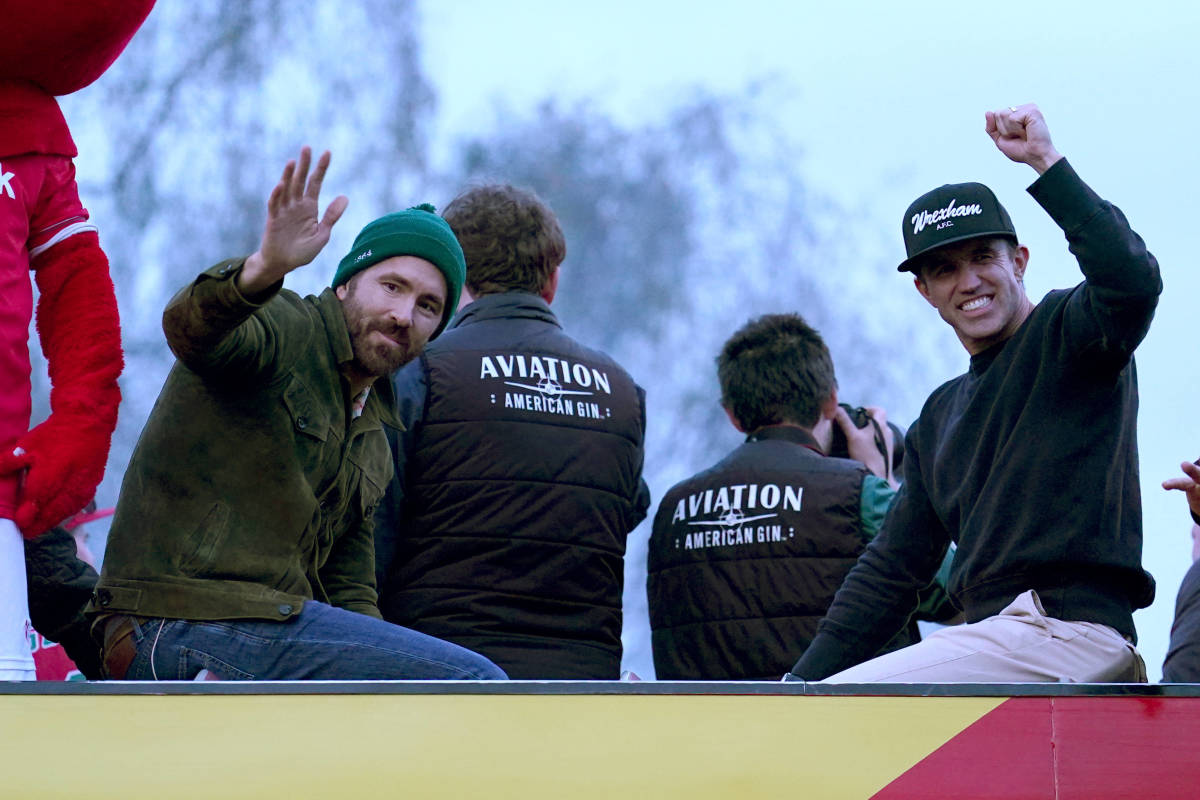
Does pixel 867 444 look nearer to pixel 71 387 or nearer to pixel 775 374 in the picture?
pixel 775 374

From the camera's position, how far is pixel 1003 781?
1.54m

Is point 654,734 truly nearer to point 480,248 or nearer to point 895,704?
point 895,704

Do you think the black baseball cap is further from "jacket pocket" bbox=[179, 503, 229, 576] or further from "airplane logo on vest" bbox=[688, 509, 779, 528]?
"jacket pocket" bbox=[179, 503, 229, 576]

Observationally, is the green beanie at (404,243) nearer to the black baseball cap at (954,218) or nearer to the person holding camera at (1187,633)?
the black baseball cap at (954,218)

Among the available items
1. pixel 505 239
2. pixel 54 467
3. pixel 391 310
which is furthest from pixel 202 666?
pixel 505 239

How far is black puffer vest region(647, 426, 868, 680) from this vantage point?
326 cm

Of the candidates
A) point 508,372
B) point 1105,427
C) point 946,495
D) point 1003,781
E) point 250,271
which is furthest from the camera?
point 508,372

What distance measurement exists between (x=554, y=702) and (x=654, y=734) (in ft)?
0.38

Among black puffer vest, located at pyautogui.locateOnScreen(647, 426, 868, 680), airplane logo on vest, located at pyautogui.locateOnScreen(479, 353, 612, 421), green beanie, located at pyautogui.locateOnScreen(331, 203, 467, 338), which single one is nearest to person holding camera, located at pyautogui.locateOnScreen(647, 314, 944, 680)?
black puffer vest, located at pyautogui.locateOnScreen(647, 426, 868, 680)

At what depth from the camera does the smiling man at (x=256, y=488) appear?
2160 millimetres

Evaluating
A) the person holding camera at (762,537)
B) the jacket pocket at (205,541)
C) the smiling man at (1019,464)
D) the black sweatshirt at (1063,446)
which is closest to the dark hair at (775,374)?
the person holding camera at (762,537)

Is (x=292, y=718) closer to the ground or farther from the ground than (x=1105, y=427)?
closer to the ground

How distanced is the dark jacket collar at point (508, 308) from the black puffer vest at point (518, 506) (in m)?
0.02

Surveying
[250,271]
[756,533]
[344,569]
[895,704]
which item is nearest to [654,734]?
[895,704]
